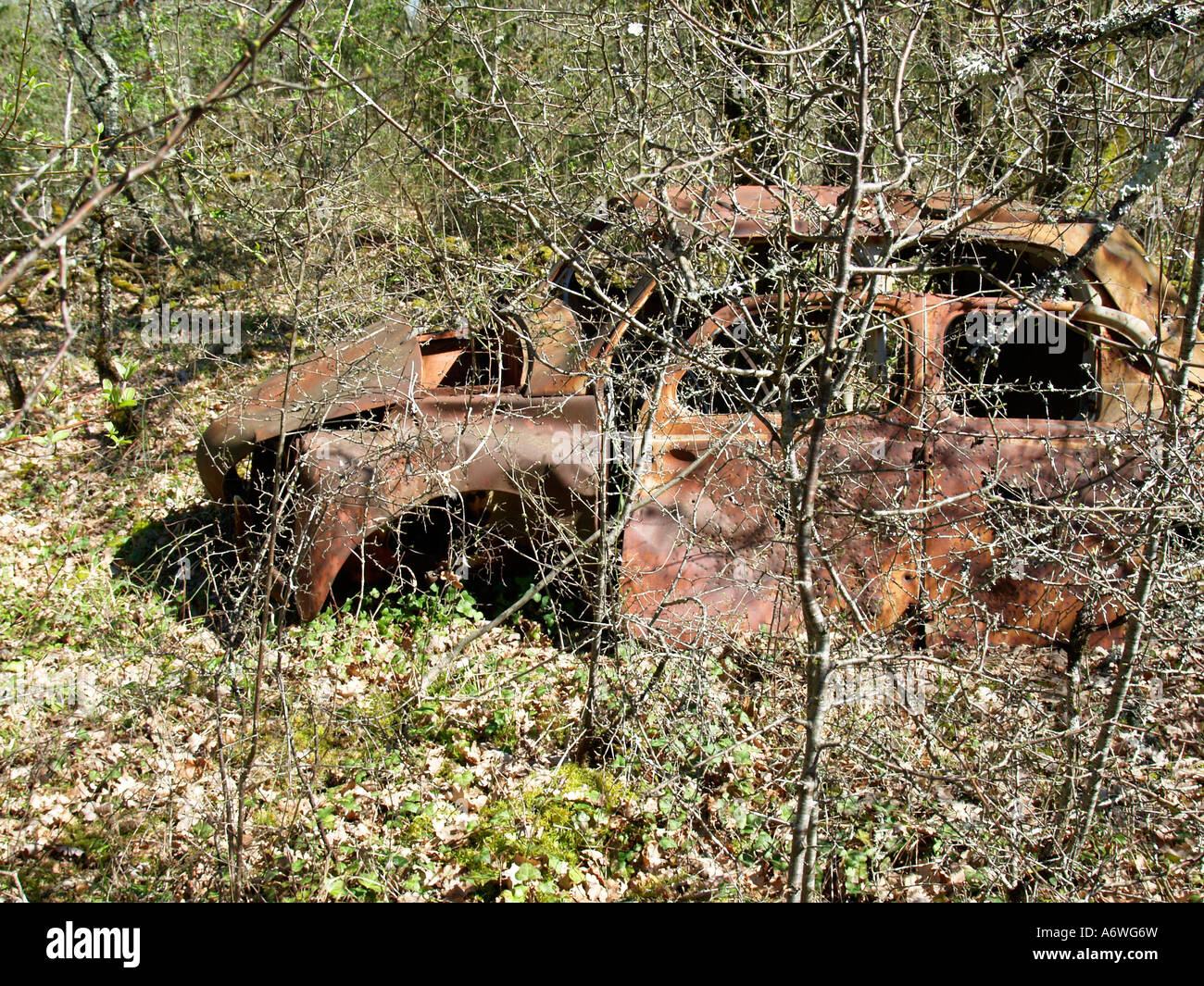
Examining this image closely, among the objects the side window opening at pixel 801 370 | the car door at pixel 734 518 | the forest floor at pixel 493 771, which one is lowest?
the forest floor at pixel 493 771

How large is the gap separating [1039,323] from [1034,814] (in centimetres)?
274

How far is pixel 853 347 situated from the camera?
2188 millimetres

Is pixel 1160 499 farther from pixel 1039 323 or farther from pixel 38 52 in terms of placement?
pixel 38 52

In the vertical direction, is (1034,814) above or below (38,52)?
below

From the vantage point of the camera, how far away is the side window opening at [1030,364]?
4109mm

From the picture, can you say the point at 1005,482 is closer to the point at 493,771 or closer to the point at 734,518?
the point at 734,518

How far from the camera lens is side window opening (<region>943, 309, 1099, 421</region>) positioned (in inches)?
162

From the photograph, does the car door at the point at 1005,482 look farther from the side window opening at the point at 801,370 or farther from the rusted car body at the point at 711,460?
the side window opening at the point at 801,370

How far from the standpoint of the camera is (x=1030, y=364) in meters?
5.27

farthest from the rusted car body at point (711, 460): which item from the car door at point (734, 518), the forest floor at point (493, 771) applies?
the forest floor at point (493, 771)

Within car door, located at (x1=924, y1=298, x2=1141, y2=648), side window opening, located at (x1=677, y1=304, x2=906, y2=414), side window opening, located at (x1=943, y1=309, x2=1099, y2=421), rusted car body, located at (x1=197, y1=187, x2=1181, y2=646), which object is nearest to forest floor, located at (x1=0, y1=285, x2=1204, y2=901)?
car door, located at (x1=924, y1=298, x2=1141, y2=648)

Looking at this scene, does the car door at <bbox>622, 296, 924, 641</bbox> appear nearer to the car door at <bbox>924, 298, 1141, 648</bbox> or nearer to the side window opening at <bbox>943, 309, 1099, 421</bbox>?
the car door at <bbox>924, 298, 1141, 648</bbox>
